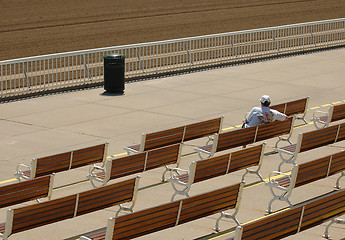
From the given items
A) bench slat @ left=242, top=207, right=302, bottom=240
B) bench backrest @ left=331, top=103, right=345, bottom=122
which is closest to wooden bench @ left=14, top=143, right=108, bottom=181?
bench slat @ left=242, top=207, right=302, bottom=240

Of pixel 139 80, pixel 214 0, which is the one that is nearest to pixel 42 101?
pixel 139 80

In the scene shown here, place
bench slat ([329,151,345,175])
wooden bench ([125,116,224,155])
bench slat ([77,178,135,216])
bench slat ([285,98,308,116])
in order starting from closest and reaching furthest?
bench slat ([77,178,135,216])
bench slat ([329,151,345,175])
wooden bench ([125,116,224,155])
bench slat ([285,98,308,116])

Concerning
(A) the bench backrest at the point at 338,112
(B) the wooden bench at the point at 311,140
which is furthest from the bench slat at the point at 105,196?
(A) the bench backrest at the point at 338,112

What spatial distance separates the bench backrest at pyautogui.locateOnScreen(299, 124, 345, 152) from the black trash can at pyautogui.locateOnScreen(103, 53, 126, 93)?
25.1 feet

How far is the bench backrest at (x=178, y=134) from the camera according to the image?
12555 millimetres

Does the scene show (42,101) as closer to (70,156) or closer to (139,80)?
(139,80)

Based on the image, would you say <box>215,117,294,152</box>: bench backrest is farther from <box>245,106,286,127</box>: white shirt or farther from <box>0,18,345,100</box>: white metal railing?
<box>0,18,345,100</box>: white metal railing

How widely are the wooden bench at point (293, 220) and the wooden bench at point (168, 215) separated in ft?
2.92

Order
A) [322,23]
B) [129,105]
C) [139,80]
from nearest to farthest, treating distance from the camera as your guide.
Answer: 1. [129,105]
2. [139,80]
3. [322,23]

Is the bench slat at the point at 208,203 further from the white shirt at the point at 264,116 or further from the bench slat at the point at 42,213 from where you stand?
the white shirt at the point at 264,116

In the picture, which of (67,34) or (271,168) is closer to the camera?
(271,168)

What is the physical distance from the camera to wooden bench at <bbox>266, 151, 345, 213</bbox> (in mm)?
10078

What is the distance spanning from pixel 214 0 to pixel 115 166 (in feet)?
108

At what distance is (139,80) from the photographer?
2166 cm
